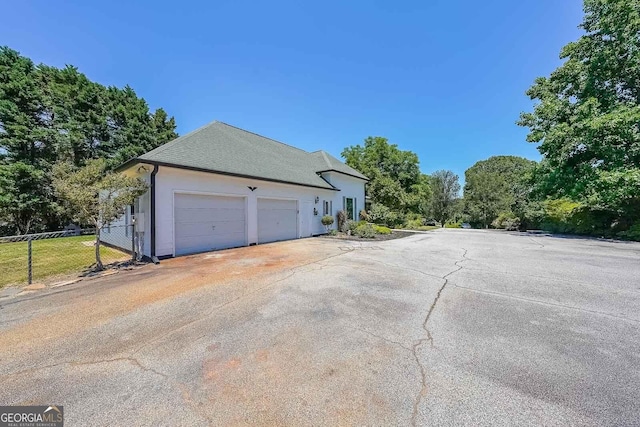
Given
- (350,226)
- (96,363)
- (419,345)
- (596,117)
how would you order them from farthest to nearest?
(350,226), (596,117), (419,345), (96,363)

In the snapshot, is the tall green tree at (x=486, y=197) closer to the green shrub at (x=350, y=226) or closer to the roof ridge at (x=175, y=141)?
the green shrub at (x=350, y=226)

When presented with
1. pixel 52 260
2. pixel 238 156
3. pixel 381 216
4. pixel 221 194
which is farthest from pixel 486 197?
pixel 52 260

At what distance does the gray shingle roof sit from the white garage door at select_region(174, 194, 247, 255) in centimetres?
137

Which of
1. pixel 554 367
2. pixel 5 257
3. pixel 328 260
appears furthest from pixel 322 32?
pixel 5 257

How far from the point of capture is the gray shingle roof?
942 cm

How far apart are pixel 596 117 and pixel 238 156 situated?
1978cm

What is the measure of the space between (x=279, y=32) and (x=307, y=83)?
14.0 feet

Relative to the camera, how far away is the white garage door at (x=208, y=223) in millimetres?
9102

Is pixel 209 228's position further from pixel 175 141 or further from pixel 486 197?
pixel 486 197

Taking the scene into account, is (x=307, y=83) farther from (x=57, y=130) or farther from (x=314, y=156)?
(x=57, y=130)

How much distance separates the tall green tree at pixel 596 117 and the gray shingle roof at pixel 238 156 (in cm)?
1460

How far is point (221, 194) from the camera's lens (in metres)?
10.2

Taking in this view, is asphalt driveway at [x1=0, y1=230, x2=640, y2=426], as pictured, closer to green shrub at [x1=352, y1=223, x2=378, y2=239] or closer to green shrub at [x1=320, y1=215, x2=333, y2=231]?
green shrub at [x1=352, y1=223, x2=378, y2=239]

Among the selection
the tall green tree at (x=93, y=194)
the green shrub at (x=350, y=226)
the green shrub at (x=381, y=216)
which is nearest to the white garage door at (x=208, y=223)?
the tall green tree at (x=93, y=194)
